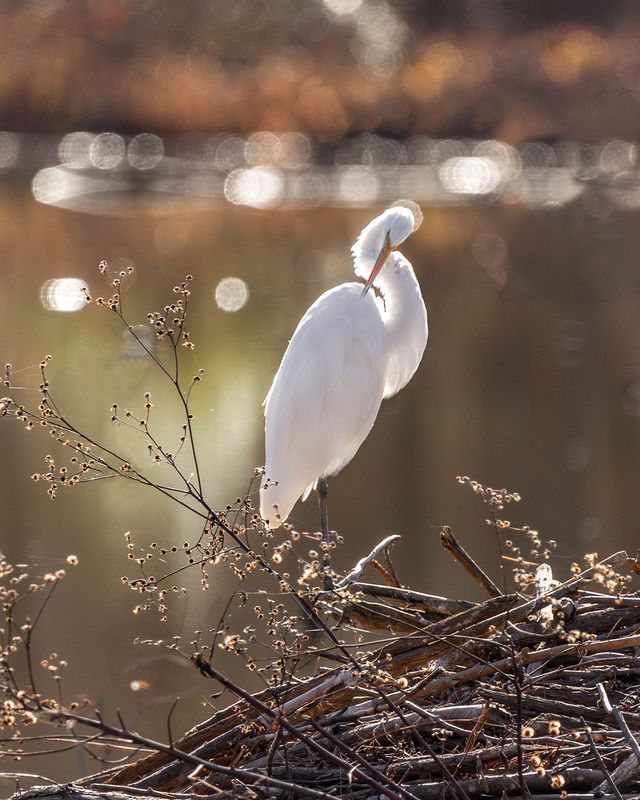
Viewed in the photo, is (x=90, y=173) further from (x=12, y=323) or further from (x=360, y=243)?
(x=360, y=243)

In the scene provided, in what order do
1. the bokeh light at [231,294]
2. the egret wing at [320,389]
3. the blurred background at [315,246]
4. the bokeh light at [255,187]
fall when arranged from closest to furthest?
the egret wing at [320,389]
the blurred background at [315,246]
the bokeh light at [231,294]
the bokeh light at [255,187]

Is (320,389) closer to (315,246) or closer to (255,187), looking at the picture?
(315,246)

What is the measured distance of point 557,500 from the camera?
572 cm

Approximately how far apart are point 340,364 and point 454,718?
71.3 inches

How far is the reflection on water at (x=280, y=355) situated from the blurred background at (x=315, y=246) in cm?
2

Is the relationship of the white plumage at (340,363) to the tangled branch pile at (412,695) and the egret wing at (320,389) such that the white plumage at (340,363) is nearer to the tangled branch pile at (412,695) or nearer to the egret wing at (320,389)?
the egret wing at (320,389)

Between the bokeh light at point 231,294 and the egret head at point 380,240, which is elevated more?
the bokeh light at point 231,294

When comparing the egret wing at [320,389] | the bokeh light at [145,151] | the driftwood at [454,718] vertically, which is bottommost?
Answer: the driftwood at [454,718]

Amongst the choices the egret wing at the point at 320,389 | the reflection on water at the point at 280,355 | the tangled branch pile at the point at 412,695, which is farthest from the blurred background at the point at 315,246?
the egret wing at the point at 320,389

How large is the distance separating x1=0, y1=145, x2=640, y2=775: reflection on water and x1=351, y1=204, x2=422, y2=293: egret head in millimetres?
1060

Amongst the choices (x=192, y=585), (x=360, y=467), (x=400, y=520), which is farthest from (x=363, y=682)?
(x=360, y=467)

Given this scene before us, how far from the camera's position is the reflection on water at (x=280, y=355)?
4.86 metres

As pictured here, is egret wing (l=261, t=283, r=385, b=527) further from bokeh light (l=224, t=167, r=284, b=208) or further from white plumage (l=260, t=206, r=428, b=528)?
bokeh light (l=224, t=167, r=284, b=208)

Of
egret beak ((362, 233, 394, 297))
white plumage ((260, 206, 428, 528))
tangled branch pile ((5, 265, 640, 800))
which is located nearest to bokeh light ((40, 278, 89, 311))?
white plumage ((260, 206, 428, 528))
